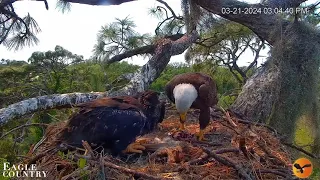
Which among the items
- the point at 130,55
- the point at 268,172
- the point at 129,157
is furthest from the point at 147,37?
the point at 268,172

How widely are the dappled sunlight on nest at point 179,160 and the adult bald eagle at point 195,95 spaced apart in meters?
0.20

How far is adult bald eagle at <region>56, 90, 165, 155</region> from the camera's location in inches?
122

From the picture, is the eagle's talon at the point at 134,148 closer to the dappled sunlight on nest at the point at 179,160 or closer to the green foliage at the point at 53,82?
the dappled sunlight on nest at the point at 179,160

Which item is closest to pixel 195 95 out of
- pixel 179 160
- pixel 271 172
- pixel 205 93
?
pixel 205 93

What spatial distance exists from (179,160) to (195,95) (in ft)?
3.31

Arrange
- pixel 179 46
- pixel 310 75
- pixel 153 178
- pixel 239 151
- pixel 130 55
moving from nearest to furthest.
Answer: pixel 153 178 → pixel 239 151 → pixel 310 75 → pixel 179 46 → pixel 130 55

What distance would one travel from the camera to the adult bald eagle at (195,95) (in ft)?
12.1

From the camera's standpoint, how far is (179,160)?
294 centimetres

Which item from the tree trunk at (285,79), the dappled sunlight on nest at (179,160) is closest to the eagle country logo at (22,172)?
the dappled sunlight on nest at (179,160)

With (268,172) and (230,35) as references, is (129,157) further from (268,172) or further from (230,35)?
(230,35)

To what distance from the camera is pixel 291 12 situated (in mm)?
4590

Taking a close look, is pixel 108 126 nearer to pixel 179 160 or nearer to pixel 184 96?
pixel 179 160

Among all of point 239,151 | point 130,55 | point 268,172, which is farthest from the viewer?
point 130,55

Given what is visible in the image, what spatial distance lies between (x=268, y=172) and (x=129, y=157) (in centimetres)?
115
